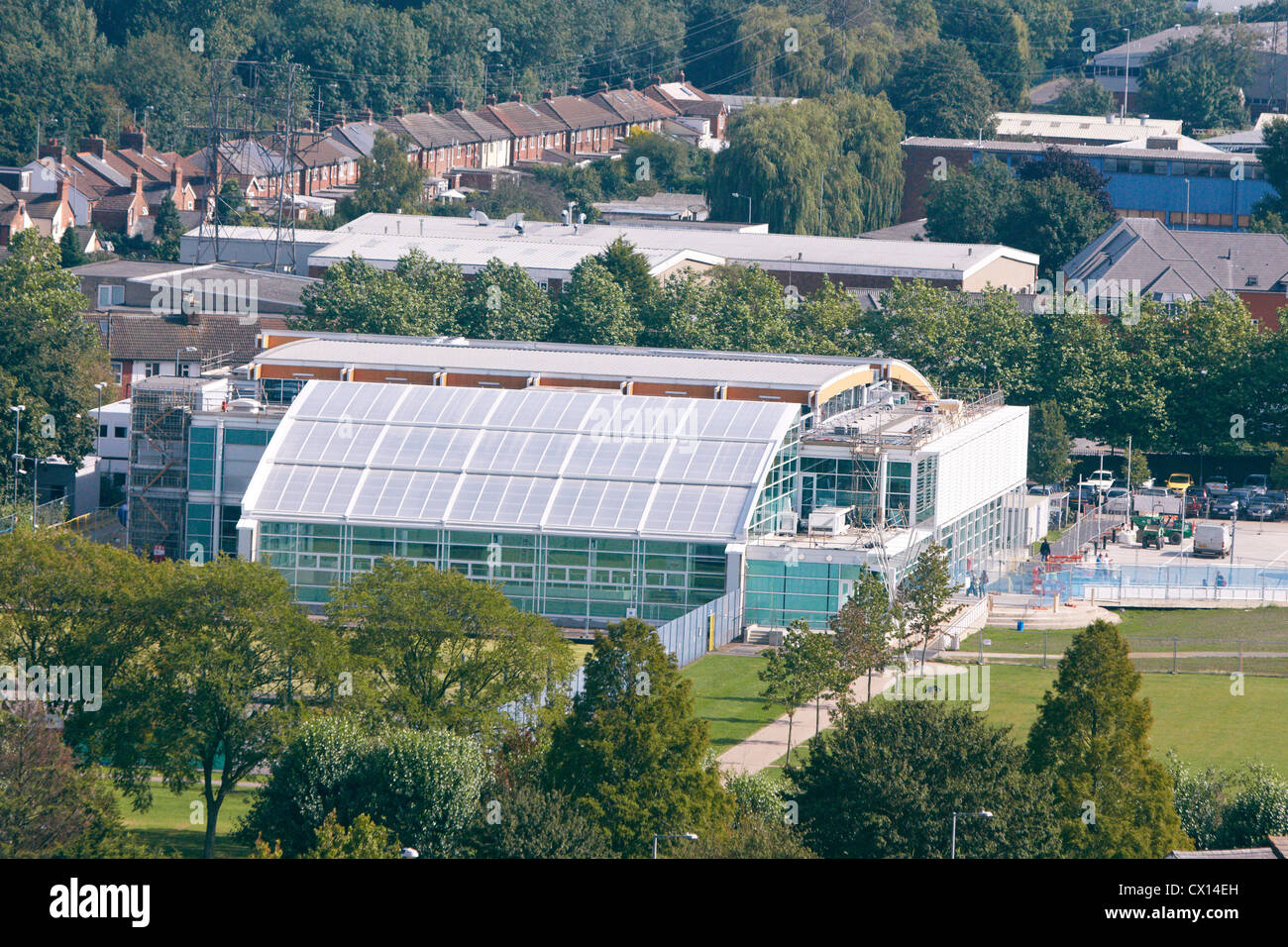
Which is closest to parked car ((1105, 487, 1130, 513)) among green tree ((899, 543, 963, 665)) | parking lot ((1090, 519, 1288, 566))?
parking lot ((1090, 519, 1288, 566))

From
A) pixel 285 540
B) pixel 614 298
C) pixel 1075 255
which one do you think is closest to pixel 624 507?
pixel 285 540

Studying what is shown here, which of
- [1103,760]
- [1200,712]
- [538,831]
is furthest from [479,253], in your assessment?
[538,831]

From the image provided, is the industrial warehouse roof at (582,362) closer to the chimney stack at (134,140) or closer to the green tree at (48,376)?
the green tree at (48,376)

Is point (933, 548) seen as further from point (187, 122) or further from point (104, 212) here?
point (187, 122)

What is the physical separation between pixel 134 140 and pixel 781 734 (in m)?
98.0

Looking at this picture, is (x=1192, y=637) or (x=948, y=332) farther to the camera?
(x=948, y=332)

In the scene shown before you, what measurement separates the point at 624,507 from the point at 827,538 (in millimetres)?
5544

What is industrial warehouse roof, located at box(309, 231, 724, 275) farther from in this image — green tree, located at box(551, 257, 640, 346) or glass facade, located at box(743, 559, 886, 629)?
glass facade, located at box(743, 559, 886, 629)

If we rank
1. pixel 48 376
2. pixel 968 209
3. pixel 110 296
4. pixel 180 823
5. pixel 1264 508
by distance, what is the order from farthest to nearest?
pixel 968 209 < pixel 110 296 < pixel 1264 508 < pixel 48 376 < pixel 180 823

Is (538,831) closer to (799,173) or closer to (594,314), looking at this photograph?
(594,314)

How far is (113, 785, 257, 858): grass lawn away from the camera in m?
35.2

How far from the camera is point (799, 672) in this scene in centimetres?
4291

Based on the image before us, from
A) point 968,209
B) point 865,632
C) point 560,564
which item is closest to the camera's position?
point 865,632

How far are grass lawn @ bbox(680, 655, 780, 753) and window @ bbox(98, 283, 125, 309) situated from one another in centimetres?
4667
